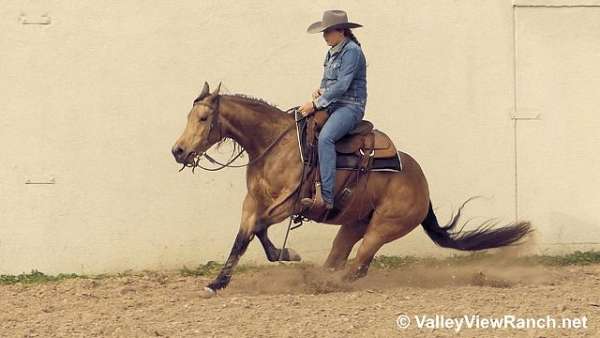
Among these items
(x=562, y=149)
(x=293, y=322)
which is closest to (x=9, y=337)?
(x=293, y=322)

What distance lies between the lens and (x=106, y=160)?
10672mm

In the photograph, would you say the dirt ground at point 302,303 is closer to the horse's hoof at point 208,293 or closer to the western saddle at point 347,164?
the horse's hoof at point 208,293

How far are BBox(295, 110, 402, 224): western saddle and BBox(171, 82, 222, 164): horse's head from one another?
2.36 ft

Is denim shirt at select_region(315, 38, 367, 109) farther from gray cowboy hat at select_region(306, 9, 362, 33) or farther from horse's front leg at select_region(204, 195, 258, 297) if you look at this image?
horse's front leg at select_region(204, 195, 258, 297)

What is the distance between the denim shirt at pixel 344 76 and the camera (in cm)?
904

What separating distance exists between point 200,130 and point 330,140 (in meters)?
1.04

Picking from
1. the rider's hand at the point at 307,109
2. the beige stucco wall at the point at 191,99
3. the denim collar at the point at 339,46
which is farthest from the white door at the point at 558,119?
the rider's hand at the point at 307,109

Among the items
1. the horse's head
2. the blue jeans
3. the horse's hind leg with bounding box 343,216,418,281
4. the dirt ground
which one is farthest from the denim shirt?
the dirt ground

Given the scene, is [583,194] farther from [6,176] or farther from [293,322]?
[6,176]

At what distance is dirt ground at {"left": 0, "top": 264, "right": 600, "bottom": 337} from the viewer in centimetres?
761

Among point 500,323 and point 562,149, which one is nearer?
point 500,323

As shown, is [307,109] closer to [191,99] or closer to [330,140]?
[330,140]

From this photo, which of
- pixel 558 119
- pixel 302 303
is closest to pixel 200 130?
pixel 302 303

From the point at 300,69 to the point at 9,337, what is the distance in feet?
14.2
